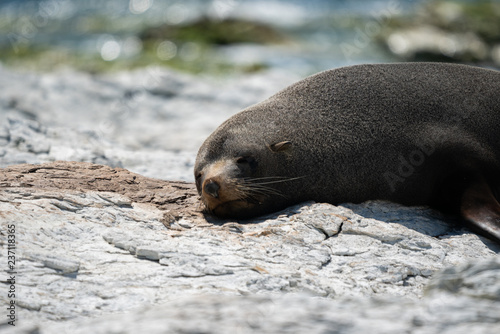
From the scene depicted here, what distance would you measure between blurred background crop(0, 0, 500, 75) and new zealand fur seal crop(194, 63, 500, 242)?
322 inches

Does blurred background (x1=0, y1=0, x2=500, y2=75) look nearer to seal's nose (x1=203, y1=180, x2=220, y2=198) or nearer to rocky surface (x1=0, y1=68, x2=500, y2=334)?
rocky surface (x1=0, y1=68, x2=500, y2=334)

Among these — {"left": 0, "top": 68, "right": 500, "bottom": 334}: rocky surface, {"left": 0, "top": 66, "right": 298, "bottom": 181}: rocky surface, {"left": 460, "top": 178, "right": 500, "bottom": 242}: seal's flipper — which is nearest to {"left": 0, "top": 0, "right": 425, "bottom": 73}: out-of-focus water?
{"left": 0, "top": 66, "right": 298, "bottom": 181}: rocky surface

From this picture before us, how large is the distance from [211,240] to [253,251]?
12.9 inches

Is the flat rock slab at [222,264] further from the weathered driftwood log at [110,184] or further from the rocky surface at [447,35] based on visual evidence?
the rocky surface at [447,35]

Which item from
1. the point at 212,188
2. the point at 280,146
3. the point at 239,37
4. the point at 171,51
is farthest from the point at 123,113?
the point at 239,37

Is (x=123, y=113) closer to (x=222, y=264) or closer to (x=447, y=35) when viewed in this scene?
(x=222, y=264)

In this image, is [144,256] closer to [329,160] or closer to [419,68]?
[329,160]

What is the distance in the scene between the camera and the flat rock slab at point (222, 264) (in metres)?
2.53

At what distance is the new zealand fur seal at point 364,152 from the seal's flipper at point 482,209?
1 cm

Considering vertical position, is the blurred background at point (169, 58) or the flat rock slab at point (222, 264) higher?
the blurred background at point (169, 58)

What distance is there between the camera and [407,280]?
3.88m

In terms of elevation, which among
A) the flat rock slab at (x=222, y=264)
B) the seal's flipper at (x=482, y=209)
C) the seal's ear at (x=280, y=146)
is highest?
the seal's ear at (x=280, y=146)

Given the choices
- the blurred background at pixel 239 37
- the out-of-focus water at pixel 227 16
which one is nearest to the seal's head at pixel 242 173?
the blurred background at pixel 239 37

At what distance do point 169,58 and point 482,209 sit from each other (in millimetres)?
12016
